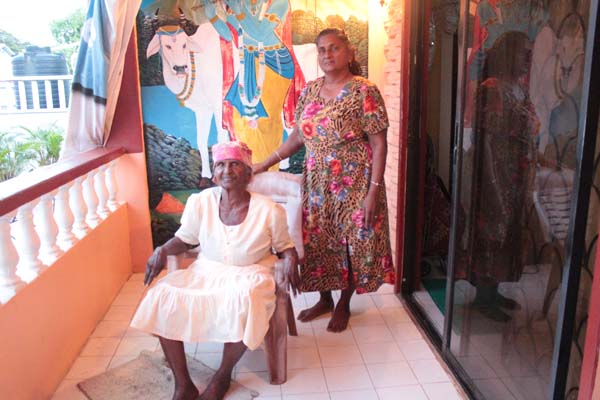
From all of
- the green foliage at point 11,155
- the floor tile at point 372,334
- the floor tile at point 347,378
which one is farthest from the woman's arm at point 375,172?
the green foliage at point 11,155

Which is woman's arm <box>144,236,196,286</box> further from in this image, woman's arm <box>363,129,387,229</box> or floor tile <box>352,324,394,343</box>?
floor tile <box>352,324,394,343</box>

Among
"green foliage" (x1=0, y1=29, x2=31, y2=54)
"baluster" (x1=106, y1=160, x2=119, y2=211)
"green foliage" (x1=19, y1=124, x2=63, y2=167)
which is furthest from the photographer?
"green foliage" (x1=19, y1=124, x2=63, y2=167)

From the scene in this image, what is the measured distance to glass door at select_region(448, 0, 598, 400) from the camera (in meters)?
1.53

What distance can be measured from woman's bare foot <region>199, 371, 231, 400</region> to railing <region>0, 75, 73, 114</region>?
212 inches

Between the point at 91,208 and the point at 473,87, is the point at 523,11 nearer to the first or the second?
the point at 473,87

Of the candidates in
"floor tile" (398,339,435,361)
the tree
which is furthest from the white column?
the tree

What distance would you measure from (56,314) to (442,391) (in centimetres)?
186

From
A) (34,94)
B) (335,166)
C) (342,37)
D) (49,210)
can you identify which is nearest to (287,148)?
(335,166)

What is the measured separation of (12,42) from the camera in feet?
21.5

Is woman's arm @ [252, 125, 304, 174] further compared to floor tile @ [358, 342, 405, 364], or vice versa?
Answer: woman's arm @ [252, 125, 304, 174]

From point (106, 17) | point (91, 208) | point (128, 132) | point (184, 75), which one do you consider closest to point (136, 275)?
point (91, 208)

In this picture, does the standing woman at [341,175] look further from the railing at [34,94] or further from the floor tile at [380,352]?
the railing at [34,94]

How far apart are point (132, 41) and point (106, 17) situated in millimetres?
481

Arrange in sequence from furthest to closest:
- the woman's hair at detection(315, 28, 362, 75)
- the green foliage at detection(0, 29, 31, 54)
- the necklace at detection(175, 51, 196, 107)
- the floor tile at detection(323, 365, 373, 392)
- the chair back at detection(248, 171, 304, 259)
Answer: the green foliage at detection(0, 29, 31, 54) < the necklace at detection(175, 51, 196, 107) < the chair back at detection(248, 171, 304, 259) < the woman's hair at detection(315, 28, 362, 75) < the floor tile at detection(323, 365, 373, 392)
